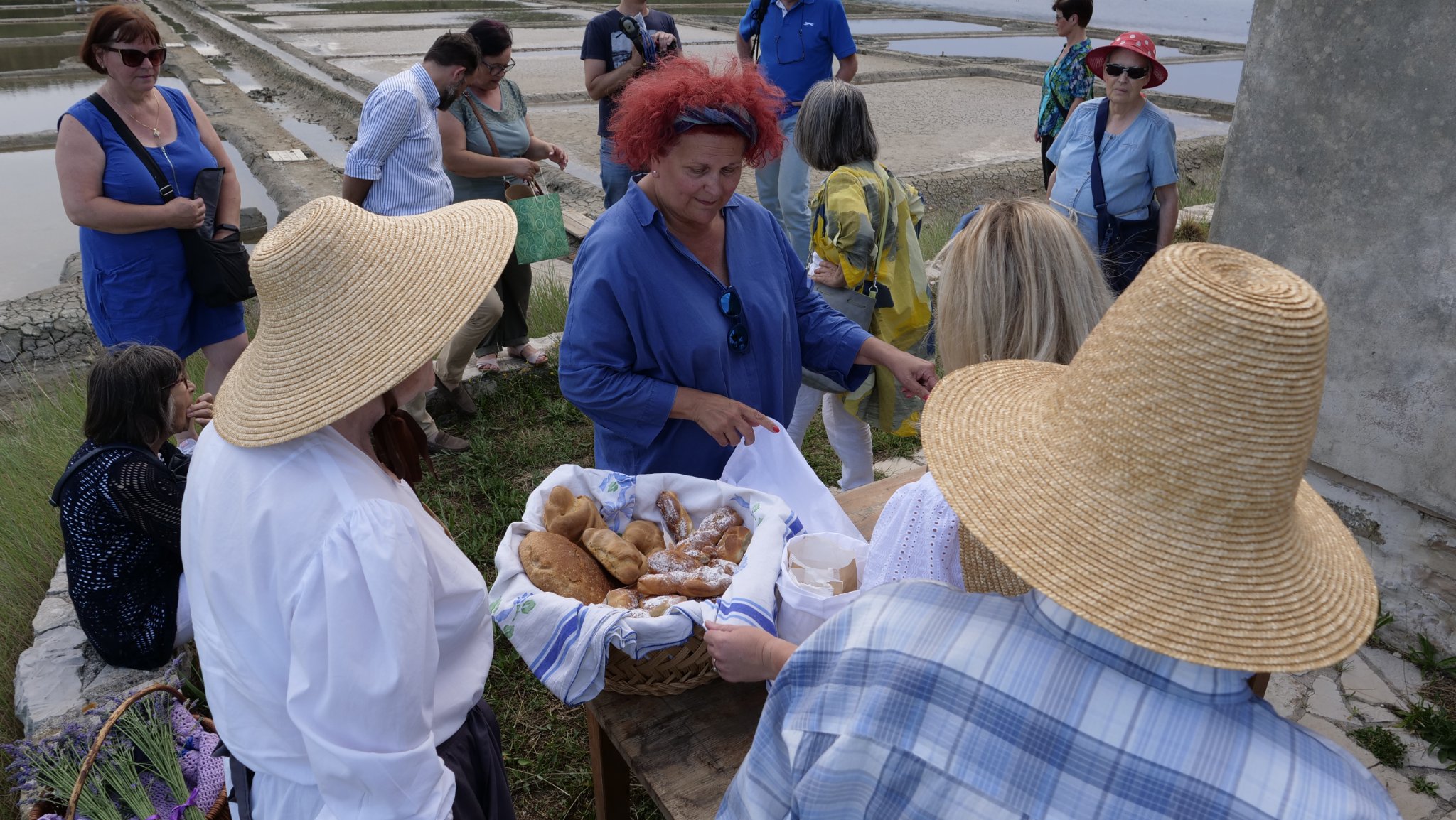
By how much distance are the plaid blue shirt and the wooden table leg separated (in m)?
0.93

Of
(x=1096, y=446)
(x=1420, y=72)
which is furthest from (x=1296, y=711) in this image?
(x=1096, y=446)

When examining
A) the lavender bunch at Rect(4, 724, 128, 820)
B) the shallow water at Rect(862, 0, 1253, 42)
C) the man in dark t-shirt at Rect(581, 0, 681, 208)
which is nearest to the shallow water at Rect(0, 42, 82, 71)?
the man in dark t-shirt at Rect(581, 0, 681, 208)

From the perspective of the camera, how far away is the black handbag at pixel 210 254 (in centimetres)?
378

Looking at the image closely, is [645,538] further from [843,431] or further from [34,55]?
[34,55]

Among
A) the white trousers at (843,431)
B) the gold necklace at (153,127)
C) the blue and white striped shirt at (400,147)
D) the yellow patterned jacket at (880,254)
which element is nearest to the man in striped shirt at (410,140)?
the blue and white striped shirt at (400,147)

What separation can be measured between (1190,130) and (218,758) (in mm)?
13260

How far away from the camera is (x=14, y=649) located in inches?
123

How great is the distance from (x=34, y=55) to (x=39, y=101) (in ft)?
16.9

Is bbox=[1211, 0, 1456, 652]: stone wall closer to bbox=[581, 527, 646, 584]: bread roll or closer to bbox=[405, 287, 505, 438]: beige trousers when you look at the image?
bbox=[581, 527, 646, 584]: bread roll

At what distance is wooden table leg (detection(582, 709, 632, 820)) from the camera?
2207 millimetres

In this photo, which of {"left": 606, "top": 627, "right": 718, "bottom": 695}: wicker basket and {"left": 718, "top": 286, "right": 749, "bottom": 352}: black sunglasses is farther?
{"left": 718, "top": 286, "right": 749, "bottom": 352}: black sunglasses

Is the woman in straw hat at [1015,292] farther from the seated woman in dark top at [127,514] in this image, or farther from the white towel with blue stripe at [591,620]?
the seated woman in dark top at [127,514]

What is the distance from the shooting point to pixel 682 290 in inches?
97.7

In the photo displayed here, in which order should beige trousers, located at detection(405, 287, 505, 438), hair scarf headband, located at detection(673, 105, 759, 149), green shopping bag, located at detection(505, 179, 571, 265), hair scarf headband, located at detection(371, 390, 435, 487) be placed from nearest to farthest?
hair scarf headband, located at detection(371, 390, 435, 487) < hair scarf headband, located at detection(673, 105, 759, 149) < beige trousers, located at detection(405, 287, 505, 438) < green shopping bag, located at detection(505, 179, 571, 265)
